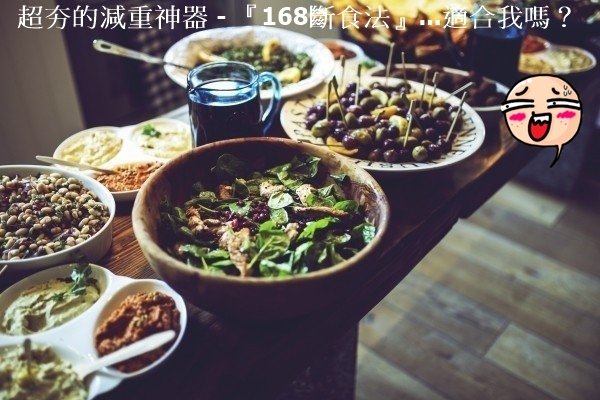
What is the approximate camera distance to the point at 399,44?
76.4 inches

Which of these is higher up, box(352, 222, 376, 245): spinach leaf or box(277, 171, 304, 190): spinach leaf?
box(277, 171, 304, 190): spinach leaf

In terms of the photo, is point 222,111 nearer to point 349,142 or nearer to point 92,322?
point 349,142

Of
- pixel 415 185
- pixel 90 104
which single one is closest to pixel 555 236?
pixel 415 185

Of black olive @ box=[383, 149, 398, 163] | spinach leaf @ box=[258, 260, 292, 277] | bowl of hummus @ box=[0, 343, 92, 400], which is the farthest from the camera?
black olive @ box=[383, 149, 398, 163]

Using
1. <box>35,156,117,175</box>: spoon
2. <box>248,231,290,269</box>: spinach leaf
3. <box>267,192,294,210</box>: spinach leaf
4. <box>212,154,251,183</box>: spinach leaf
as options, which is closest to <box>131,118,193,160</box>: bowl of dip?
<box>35,156,117,175</box>: spoon

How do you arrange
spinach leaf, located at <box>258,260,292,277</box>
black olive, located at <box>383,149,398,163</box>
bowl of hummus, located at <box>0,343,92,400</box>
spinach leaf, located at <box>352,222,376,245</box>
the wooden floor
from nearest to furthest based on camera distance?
1. bowl of hummus, located at <box>0,343,92,400</box>
2. spinach leaf, located at <box>258,260,292,277</box>
3. spinach leaf, located at <box>352,222,376,245</box>
4. black olive, located at <box>383,149,398,163</box>
5. the wooden floor

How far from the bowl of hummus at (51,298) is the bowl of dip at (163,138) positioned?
0.45m

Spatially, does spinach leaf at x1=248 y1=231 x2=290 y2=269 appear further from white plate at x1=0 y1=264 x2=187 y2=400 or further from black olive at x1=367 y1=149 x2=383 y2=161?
black olive at x1=367 y1=149 x2=383 y2=161

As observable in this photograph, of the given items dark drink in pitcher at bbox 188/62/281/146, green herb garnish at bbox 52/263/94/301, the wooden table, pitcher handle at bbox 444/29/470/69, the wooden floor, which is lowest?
the wooden floor

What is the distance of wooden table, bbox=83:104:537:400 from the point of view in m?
0.94

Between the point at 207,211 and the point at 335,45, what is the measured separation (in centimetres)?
117

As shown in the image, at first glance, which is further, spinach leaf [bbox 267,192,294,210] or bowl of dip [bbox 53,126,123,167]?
bowl of dip [bbox 53,126,123,167]

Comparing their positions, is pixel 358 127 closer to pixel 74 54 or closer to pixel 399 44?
pixel 399 44

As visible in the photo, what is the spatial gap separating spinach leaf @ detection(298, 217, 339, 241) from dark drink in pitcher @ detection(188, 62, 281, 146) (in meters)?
0.35
